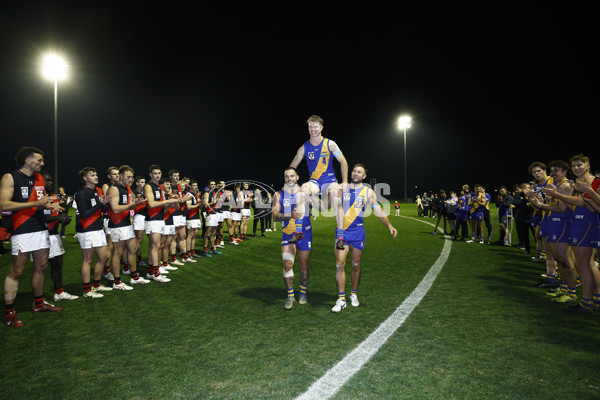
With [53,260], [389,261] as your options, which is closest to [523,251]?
[389,261]

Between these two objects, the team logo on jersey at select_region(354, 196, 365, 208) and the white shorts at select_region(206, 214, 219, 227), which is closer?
the team logo on jersey at select_region(354, 196, 365, 208)

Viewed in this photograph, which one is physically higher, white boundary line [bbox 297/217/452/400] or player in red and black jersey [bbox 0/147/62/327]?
player in red and black jersey [bbox 0/147/62/327]

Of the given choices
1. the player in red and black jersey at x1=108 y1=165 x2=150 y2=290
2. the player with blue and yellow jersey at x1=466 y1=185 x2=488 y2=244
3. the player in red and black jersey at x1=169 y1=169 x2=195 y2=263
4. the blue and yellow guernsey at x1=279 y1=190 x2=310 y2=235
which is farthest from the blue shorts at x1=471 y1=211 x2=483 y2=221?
the player in red and black jersey at x1=108 y1=165 x2=150 y2=290

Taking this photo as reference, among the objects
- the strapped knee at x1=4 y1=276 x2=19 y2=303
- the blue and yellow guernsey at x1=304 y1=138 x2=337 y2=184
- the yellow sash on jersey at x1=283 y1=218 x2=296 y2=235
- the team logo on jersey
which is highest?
the blue and yellow guernsey at x1=304 y1=138 x2=337 y2=184

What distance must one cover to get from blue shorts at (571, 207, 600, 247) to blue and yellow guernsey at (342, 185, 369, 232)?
136 inches

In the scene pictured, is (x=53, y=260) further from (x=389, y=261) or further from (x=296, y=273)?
(x=389, y=261)

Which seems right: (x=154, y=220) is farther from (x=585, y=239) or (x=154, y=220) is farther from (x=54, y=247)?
(x=585, y=239)

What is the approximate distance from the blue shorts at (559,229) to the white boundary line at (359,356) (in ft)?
8.29

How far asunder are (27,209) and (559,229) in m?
9.00

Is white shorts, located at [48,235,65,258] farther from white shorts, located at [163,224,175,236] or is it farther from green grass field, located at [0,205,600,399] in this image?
white shorts, located at [163,224,175,236]

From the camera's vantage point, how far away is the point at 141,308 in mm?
5559

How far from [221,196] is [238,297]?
712 centimetres

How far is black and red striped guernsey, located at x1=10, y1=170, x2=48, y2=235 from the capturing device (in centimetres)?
495

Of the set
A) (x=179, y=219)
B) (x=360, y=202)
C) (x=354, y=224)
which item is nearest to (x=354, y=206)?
(x=360, y=202)
